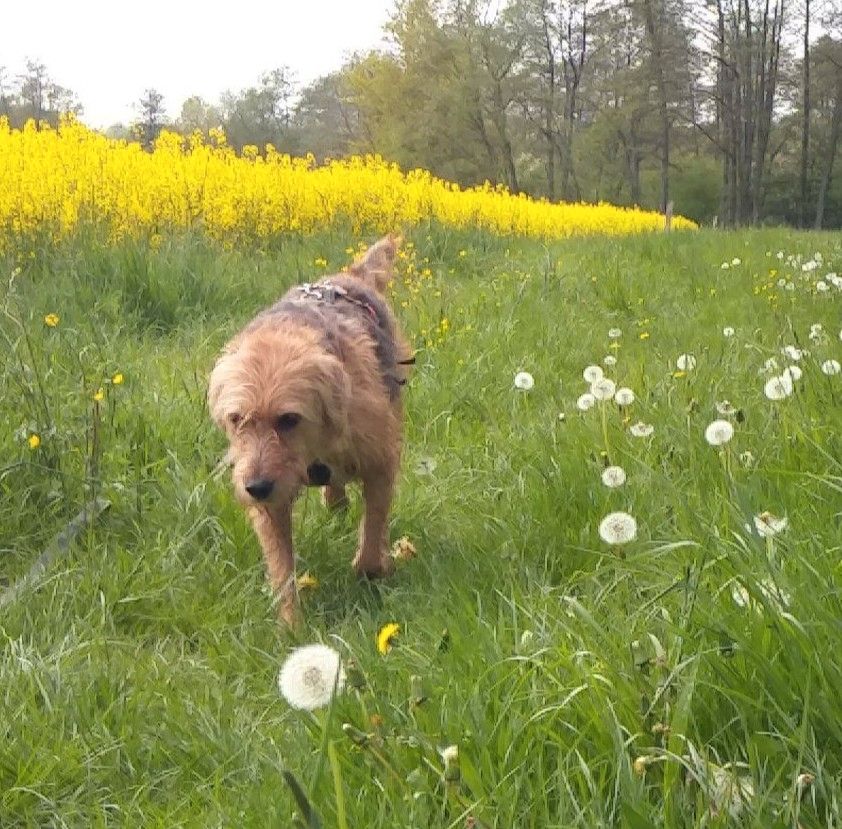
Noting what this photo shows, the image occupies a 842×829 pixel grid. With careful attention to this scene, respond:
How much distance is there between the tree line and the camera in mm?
35625

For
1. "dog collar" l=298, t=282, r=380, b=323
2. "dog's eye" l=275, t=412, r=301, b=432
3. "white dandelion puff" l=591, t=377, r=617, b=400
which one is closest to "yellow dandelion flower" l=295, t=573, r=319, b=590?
"dog's eye" l=275, t=412, r=301, b=432

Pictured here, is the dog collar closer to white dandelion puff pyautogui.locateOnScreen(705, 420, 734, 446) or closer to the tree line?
white dandelion puff pyautogui.locateOnScreen(705, 420, 734, 446)

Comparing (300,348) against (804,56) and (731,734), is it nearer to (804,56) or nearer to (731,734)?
(731,734)

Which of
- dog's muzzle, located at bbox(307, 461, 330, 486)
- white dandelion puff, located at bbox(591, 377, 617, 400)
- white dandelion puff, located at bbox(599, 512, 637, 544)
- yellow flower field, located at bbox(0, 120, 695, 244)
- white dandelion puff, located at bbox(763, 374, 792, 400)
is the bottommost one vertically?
dog's muzzle, located at bbox(307, 461, 330, 486)

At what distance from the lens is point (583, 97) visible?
137ft

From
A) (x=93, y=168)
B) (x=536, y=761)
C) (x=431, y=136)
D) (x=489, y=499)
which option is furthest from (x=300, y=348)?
(x=431, y=136)

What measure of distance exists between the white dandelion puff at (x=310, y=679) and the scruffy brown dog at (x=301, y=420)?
1.43 metres

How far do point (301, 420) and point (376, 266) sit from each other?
196 cm

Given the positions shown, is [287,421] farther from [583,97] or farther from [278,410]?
[583,97]

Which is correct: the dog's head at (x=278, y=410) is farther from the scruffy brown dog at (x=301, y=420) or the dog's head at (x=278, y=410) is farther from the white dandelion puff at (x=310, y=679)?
the white dandelion puff at (x=310, y=679)

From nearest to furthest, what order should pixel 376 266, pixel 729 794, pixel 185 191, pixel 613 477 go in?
1. pixel 729 794
2. pixel 613 477
3. pixel 376 266
4. pixel 185 191

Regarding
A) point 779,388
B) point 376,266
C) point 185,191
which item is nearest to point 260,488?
point 779,388

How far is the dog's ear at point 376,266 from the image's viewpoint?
448 cm

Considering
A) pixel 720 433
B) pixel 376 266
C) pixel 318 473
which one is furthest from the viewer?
pixel 376 266
